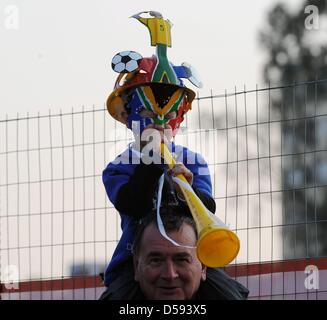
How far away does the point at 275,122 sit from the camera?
16.9 feet

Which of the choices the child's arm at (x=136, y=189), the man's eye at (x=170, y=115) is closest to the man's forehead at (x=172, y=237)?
the child's arm at (x=136, y=189)

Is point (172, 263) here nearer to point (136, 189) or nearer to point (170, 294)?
point (170, 294)

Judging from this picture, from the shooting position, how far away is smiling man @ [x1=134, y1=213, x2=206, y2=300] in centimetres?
380

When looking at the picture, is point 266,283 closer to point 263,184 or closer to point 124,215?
point 263,184

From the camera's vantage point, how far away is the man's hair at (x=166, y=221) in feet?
12.5

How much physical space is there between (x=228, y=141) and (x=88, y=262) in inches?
34.3

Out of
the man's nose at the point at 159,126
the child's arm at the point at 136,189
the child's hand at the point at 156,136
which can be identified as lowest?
the child's arm at the point at 136,189

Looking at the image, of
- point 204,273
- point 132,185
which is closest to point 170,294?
point 204,273

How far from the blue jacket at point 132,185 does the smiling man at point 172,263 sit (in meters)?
0.13

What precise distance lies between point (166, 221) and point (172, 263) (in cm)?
15

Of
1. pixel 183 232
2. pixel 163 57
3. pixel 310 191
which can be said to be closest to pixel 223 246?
pixel 183 232

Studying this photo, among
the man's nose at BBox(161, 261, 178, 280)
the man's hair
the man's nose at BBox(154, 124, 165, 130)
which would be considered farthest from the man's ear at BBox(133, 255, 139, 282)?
the man's nose at BBox(154, 124, 165, 130)

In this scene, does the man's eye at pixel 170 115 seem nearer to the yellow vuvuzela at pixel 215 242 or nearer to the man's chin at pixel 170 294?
the yellow vuvuzela at pixel 215 242

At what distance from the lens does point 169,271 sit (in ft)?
12.4
